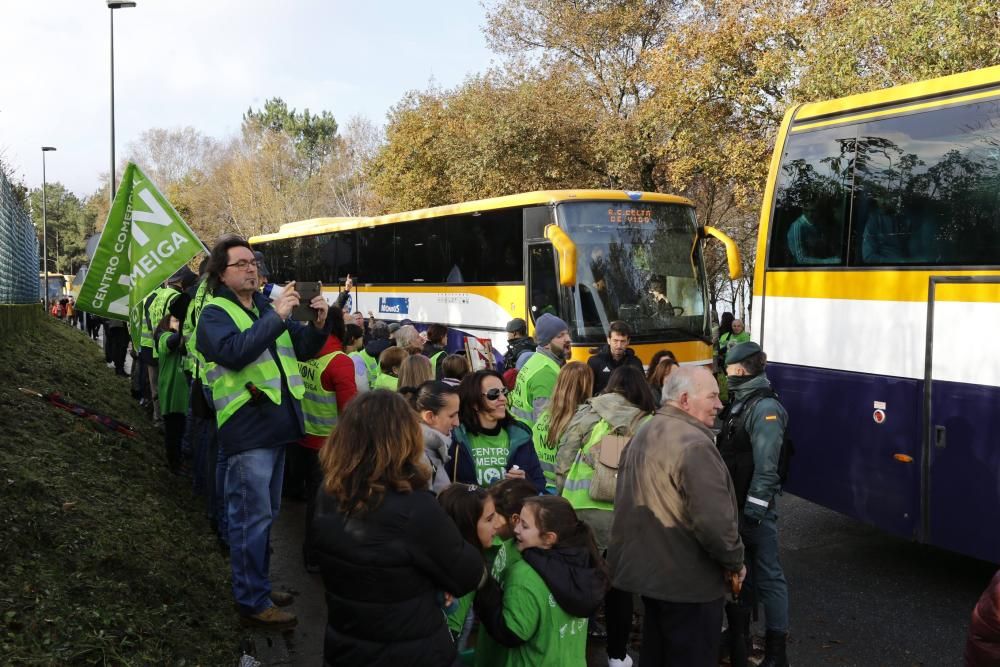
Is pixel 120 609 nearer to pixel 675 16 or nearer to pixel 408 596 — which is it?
pixel 408 596

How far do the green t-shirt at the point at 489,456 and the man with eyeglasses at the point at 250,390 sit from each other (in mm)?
1017

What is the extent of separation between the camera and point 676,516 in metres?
3.93

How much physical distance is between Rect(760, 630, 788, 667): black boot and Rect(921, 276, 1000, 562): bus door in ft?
5.80

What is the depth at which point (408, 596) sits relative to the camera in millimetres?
2973

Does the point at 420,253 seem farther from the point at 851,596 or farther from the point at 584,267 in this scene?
the point at 851,596

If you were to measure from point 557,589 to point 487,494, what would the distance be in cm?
45

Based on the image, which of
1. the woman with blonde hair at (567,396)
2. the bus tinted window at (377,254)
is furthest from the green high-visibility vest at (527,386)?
the bus tinted window at (377,254)

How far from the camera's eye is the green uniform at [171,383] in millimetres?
8672

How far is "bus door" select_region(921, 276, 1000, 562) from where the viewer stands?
5965 mm

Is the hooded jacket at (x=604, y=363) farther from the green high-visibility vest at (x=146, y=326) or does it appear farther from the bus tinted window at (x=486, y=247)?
the bus tinted window at (x=486, y=247)

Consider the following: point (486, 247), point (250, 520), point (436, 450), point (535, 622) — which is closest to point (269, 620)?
point (250, 520)

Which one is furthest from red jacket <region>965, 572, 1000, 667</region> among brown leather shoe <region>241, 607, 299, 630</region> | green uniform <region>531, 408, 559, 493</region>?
brown leather shoe <region>241, 607, 299, 630</region>

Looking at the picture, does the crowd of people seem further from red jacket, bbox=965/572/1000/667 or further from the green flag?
red jacket, bbox=965/572/1000/667

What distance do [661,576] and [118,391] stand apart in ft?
36.0
